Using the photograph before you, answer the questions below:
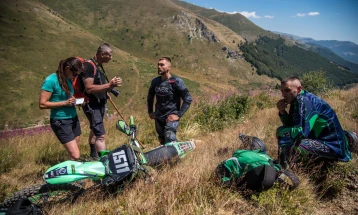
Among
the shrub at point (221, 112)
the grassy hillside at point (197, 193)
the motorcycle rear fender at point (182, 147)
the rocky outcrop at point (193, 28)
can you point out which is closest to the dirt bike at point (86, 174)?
the grassy hillside at point (197, 193)

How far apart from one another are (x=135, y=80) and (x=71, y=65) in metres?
92.4

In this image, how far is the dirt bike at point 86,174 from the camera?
276cm

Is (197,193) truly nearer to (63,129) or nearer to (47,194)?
(47,194)

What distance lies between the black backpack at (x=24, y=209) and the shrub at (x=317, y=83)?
12091 mm

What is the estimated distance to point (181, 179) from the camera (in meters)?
3.03

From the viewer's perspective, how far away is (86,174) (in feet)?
9.22

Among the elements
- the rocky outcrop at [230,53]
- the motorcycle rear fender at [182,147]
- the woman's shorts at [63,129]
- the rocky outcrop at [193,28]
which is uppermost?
the rocky outcrop at [193,28]

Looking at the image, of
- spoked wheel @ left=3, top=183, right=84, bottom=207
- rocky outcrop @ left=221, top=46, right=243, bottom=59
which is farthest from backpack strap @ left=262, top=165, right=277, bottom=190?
rocky outcrop @ left=221, top=46, right=243, bottom=59

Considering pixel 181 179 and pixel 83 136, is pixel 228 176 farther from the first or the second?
pixel 83 136

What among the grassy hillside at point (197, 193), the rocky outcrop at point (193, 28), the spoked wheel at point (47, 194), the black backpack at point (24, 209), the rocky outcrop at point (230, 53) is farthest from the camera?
the rocky outcrop at point (230, 53)

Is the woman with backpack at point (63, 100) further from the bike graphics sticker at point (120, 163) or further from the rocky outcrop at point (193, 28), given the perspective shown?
the rocky outcrop at point (193, 28)

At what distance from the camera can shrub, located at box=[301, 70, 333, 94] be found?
1159cm

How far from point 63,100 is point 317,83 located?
477 inches

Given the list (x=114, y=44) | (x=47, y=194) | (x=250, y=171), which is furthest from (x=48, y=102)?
(x=114, y=44)
